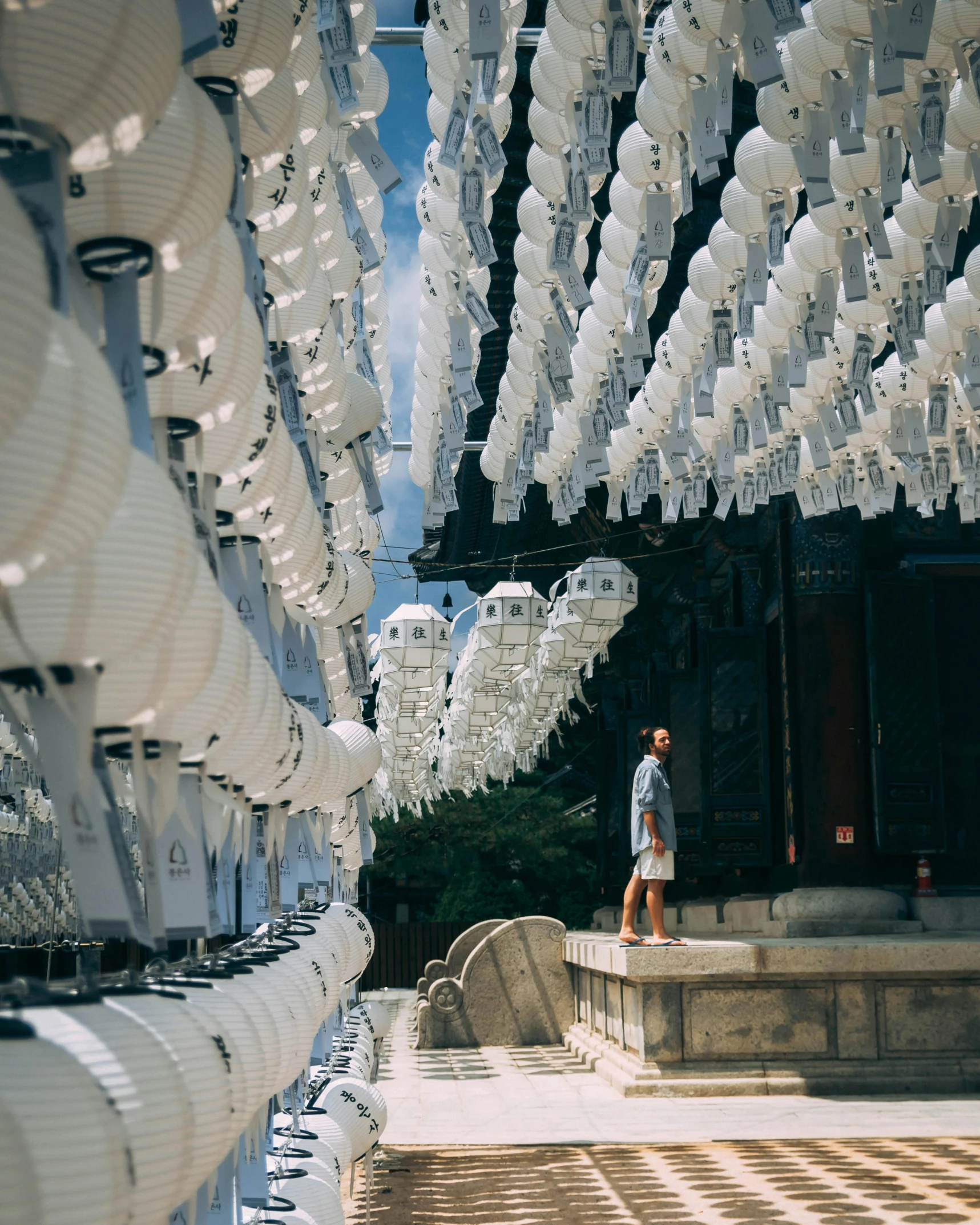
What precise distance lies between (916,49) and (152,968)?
3.32 m

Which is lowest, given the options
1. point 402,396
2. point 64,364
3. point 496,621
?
point 64,364

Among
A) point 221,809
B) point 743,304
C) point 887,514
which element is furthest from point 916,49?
point 887,514

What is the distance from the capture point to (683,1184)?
601cm

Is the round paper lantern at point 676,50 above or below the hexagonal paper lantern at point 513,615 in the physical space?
above

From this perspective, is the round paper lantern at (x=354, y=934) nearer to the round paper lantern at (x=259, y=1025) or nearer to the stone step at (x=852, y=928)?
the round paper lantern at (x=259, y=1025)

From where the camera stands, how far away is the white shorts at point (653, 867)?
341 inches

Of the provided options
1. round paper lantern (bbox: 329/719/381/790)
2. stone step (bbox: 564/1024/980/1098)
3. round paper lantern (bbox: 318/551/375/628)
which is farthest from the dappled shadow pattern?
round paper lantern (bbox: 318/551/375/628)

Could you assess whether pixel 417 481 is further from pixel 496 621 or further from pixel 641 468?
pixel 496 621

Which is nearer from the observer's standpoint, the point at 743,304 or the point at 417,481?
the point at 743,304

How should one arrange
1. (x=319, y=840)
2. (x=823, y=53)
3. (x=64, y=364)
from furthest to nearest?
(x=319, y=840) → (x=823, y=53) → (x=64, y=364)

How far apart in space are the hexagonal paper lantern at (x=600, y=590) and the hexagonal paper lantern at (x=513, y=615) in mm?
346

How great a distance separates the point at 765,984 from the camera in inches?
354

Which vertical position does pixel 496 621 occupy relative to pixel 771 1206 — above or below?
above

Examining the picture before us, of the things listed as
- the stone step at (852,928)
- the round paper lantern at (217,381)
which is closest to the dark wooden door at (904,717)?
the stone step at (852,928)
